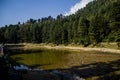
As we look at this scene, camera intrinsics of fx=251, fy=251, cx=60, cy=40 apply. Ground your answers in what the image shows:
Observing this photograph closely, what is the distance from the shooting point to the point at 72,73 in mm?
46156

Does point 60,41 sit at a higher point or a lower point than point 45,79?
higher

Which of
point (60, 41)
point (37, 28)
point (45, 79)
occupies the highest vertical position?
point (37, 28)

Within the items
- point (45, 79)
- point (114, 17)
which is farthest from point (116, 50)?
point (45, 79)

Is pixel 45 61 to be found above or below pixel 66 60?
below

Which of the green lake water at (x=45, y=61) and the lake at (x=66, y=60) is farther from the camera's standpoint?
the green lake water at (x=45, y=61)

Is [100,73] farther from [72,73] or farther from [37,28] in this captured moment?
[37,28]

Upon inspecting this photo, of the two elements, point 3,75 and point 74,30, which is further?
point 74,30

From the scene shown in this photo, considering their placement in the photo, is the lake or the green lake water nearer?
the lake

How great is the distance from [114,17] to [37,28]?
335 ft

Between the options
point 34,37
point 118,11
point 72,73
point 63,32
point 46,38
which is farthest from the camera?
point 34,37

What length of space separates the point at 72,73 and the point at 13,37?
158 m

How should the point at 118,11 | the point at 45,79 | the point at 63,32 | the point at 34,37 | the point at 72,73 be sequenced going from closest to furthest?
the point at 45,79 → the point at 72,73 → the point at 118,11 → the point at 63,32 → the point at 34,37

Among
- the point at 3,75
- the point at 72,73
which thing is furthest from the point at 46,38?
the point at 3,75

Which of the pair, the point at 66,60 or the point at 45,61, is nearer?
the point at 66,60
